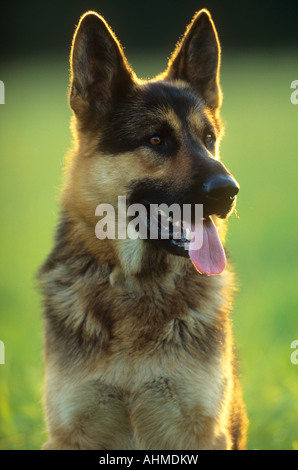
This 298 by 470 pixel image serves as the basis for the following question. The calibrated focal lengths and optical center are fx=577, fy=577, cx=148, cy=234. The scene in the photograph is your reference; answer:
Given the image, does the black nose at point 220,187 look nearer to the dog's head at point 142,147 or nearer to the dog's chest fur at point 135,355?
the dog's head at point 142,147

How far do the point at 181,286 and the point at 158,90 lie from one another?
1.21 meters

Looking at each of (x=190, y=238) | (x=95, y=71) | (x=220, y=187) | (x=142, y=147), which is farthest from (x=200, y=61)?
(x=190, y=238)

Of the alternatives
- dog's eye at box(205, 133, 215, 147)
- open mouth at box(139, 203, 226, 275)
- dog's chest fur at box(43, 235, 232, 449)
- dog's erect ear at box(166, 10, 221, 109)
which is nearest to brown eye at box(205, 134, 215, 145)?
dog's eye at box(205, 133, 215, 147)

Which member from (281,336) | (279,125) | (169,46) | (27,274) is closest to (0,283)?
(27,274)

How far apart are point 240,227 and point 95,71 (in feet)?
21.3

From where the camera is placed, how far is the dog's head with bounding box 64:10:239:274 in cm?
321

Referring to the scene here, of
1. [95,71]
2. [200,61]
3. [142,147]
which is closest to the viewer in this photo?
[142,147]

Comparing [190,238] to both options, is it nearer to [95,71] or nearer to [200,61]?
[95,71]

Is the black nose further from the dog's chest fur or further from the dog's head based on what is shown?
the dog's chest fur

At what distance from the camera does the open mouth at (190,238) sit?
10.6 feet

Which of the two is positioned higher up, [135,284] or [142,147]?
[142,147]

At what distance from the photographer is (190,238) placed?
3268 mm

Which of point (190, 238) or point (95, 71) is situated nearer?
point (190, 238)
